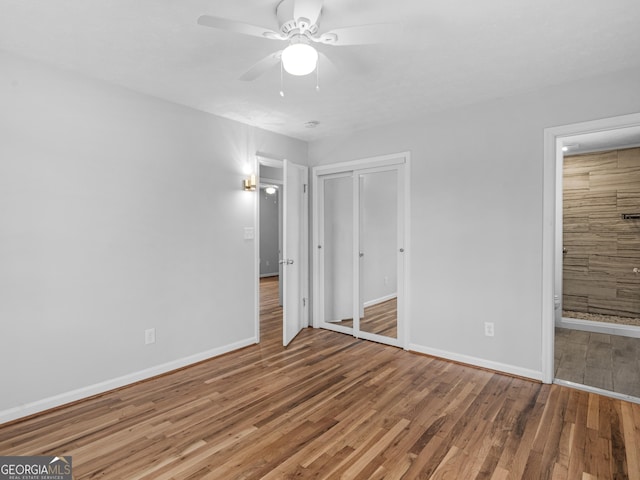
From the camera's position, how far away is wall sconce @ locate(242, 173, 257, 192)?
13.0ft

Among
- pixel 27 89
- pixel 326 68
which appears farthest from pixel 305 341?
pixel 27 89

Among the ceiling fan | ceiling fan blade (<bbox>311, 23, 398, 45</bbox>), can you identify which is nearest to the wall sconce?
the ceiling fan

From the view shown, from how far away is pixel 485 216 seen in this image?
3.37m

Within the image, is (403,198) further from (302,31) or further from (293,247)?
(302,31)

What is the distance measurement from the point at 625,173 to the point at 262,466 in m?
5.71

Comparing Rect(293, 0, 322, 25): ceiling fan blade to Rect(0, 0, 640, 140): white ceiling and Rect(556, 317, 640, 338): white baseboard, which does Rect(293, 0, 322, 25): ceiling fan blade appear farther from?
Rect(556, 317, 640, 338): white baseboard

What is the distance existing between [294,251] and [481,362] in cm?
229

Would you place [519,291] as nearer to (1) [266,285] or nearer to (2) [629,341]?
(2) [629,341]

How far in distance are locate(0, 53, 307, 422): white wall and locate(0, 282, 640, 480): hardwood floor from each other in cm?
36

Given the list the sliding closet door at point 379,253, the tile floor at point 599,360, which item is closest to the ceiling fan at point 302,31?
the sliding closet door at point 379,253

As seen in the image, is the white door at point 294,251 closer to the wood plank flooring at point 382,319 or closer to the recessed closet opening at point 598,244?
the wood plank flooring at point 382,319

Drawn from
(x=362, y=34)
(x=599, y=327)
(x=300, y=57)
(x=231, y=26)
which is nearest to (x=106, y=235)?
(x=231, y=26)

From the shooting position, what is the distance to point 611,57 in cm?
252

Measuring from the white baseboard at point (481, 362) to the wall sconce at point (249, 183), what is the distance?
2458 millimetres
